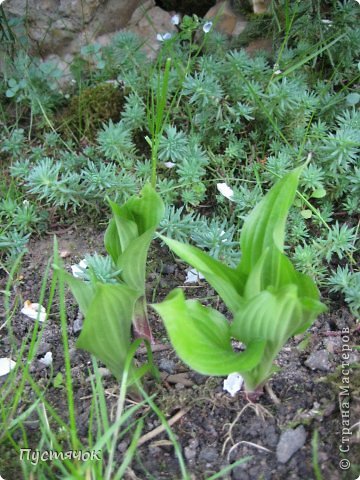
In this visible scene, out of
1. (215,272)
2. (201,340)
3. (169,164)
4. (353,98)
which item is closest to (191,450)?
(201,340)

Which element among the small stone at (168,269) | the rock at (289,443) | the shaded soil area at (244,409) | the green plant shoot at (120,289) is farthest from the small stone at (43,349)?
the rock at (289,443)

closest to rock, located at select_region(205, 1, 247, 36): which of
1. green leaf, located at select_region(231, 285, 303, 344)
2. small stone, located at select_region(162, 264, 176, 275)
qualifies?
small stone, located at select_region(162, 264, 176, 275)

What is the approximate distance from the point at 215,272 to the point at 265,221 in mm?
167

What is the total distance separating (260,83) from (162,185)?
579 mm

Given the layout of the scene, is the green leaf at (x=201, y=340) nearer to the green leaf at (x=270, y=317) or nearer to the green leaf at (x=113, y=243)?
the green leaf at (x=270, y=317)

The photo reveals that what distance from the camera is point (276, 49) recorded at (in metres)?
2.43

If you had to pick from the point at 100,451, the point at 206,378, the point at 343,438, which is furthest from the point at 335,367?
the point at 100,451

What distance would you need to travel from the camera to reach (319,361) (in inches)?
63.0

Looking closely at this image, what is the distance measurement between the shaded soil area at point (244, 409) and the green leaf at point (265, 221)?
35 centimetres

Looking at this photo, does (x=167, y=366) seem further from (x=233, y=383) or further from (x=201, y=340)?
(x=201, y=340)

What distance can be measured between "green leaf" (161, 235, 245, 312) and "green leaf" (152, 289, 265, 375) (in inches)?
2.3

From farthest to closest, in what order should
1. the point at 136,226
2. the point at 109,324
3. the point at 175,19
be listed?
the point at 175,19, the point at 136,226, the point at 109,324

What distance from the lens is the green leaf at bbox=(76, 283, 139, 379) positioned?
130 centimetres

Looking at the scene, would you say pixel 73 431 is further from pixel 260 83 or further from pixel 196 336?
pixel 260 83
